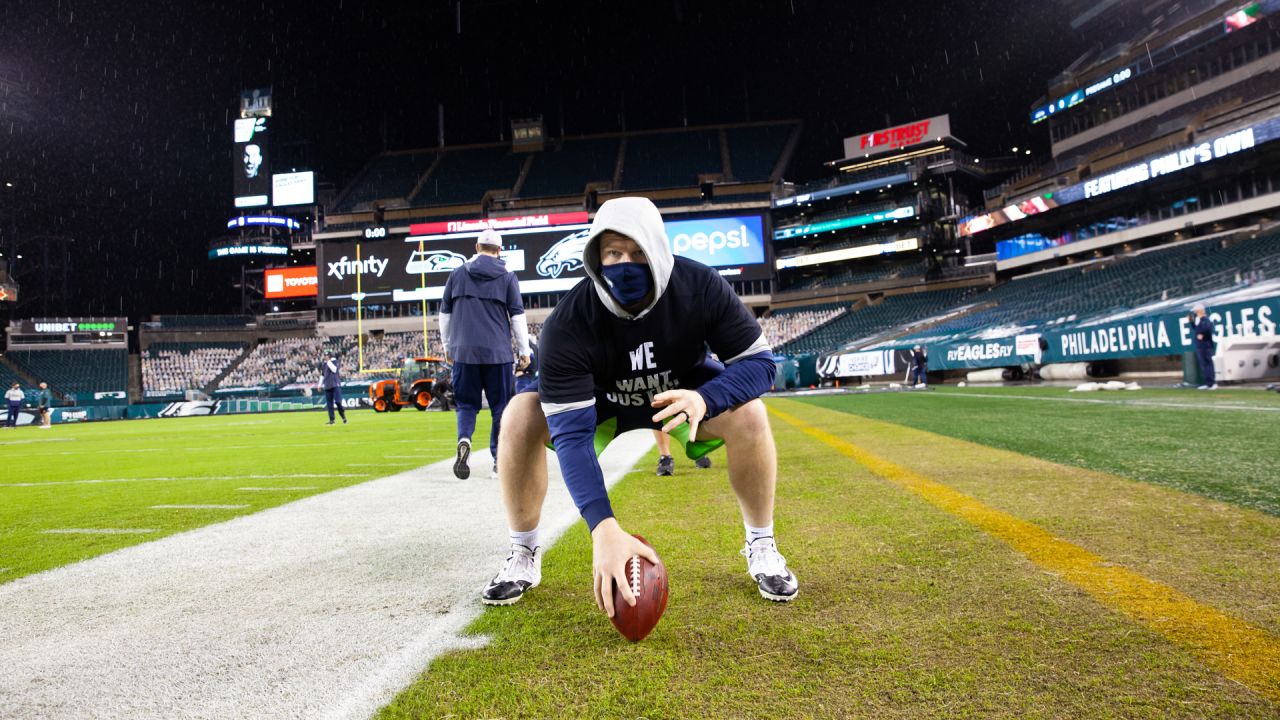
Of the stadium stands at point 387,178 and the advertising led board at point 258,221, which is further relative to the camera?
the stadium stands at point 387,178

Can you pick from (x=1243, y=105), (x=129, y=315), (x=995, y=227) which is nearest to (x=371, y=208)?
(x=129, y=315)

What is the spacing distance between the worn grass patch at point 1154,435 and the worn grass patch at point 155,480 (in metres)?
4.95

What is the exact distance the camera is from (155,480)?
526 centimetres

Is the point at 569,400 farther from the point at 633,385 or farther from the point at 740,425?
the point at 740,425

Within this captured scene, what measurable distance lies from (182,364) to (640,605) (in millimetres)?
55218

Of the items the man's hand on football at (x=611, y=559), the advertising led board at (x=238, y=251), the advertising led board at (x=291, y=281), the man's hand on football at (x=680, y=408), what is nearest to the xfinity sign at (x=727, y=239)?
the advertising led board at (x=291, y=281)

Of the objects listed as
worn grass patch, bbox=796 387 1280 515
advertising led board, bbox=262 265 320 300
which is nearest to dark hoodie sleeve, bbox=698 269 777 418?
worn grass patch, bbox=796 387 1280 515

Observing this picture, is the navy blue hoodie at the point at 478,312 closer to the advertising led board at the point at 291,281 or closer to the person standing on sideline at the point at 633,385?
the person standing on sideline at the point at 633,385

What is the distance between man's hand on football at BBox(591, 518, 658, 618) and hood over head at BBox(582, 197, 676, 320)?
2.23ft

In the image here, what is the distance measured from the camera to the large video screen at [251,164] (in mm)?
53312

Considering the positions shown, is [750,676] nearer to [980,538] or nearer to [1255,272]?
[980,538]

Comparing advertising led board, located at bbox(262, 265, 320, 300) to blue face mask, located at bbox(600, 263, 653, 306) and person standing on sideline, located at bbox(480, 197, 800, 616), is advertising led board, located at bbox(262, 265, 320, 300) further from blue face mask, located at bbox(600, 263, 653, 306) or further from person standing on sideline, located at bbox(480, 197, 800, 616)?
blue face mask, located at bbox(600, 263, 653, 306)

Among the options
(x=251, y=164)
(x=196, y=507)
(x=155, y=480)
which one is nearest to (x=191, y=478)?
(x=155, y=480)

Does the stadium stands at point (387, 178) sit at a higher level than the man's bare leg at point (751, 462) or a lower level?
higher
